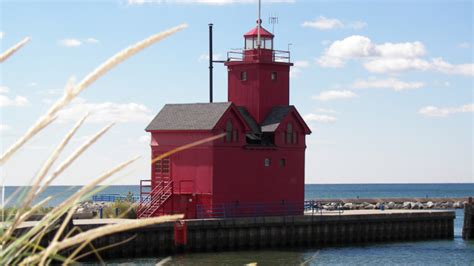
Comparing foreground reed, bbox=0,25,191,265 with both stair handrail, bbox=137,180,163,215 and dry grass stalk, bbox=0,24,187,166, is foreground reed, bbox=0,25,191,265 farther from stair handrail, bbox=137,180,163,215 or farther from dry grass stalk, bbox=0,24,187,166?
stair handrail, bbox=137,180,163,215

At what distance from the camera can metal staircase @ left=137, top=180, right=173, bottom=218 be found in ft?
115

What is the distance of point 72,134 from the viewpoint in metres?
2.30

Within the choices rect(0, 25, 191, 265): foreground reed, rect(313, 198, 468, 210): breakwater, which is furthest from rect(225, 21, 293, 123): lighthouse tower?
rect(0, 25, 191, 265): foreground reed

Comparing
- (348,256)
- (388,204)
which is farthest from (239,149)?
(388,204)

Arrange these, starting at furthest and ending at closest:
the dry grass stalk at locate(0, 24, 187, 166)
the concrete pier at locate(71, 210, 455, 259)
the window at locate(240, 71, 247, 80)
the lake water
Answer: the window at locate(240, 71, 247, 80) < the concrete pier at locate(71, 210, 455, 259) < the lake water < the dry grass stalk at locate(0, 24, 187, 166)

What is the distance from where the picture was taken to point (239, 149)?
3634 cm

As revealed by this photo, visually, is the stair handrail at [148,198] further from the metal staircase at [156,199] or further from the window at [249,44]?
the window at [249,44]

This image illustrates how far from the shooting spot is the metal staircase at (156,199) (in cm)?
3519

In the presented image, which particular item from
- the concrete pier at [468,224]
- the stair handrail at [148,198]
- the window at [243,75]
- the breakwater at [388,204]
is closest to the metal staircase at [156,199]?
the stair handrail at [148,198]

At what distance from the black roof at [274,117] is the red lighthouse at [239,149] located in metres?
0.04

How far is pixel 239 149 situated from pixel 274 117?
270cm

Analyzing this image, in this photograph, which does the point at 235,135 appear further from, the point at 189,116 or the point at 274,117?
the point at 274,117

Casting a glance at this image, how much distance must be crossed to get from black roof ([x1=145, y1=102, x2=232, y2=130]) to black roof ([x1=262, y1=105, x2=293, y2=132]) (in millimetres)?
2605

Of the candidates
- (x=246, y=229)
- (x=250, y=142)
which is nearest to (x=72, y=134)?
(x=246, y=229)
